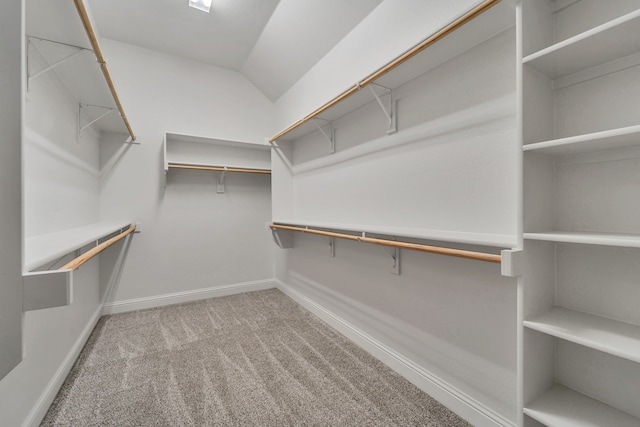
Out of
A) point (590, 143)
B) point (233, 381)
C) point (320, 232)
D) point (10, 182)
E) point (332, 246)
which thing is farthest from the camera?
point (332, 246)

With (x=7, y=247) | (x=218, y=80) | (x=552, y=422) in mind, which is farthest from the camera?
(x=218, y=80)

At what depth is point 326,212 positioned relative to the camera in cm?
250

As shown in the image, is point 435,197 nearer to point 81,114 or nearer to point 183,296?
point 81,114

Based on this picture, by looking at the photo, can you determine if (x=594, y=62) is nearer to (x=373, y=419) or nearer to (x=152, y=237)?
(x=373, y=419)

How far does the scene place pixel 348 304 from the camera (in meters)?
2.24

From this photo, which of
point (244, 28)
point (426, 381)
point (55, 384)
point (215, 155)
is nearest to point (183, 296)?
point (55, 384)

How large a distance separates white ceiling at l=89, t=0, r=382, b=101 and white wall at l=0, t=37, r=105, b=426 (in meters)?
1.07

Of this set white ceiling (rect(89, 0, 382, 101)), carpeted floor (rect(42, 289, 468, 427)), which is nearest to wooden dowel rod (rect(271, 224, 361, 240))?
carpeted floor (rect(42, 289, 468, 427))

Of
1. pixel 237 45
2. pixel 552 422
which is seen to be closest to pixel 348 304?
pixel 552 422

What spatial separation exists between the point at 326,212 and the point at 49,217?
73.1 inches

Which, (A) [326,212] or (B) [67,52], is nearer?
(B) [67,52]

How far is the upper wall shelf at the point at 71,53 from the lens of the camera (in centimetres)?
104

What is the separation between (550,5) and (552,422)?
1.46m

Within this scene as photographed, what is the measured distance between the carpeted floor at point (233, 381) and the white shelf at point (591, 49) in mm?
1608
